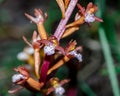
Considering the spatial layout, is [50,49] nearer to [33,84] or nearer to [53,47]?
[53,47]

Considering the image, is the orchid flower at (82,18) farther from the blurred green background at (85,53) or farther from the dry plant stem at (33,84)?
the blurred green background at (85,53)

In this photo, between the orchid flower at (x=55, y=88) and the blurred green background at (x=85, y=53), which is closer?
the orchid flower at (x=55, y=88)

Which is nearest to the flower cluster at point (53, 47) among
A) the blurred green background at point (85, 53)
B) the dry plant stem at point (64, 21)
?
the dry plant stem at point (64, 21)

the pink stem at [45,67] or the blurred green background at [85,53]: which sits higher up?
the blurred green background at [85,53]

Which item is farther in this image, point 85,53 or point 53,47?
point 85,53

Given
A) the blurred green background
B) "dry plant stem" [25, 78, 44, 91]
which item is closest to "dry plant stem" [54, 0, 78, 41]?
"dry plant stem" [25, 78, 44, 91]

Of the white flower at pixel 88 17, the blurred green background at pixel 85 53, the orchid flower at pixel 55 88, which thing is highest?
the blurred green background at pixel 85 53

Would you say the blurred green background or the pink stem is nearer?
the pink stem

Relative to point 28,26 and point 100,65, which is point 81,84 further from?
point 28,26

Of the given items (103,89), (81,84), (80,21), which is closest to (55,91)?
(80,21)

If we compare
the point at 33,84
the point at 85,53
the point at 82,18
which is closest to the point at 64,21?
the point at 82,18

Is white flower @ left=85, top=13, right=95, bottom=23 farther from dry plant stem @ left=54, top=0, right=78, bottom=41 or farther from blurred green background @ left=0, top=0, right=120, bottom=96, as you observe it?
blurred green background @ left=0, top=0, right=120, bottom=96
